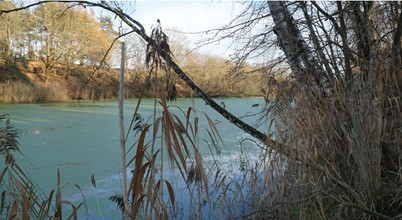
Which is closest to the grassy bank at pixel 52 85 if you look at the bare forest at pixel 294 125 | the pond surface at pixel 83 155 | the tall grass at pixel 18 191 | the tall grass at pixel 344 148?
the pond surface at pixel 83 155

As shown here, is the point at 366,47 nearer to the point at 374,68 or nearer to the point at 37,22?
the point at 374,68

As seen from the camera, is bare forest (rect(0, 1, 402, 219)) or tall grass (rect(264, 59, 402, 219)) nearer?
bare forest (rect(0, 1, 402, 219))

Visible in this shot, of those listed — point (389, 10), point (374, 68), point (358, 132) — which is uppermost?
point (389, 10)

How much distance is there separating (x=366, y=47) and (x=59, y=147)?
303cm

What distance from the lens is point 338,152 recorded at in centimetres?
140

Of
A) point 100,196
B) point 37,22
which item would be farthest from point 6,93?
point 100,196

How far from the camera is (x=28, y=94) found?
8.84 meters

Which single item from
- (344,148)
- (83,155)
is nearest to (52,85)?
(83,155)

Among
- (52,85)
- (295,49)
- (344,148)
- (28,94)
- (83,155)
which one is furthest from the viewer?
(52,85)

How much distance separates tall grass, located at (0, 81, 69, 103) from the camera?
8258mm

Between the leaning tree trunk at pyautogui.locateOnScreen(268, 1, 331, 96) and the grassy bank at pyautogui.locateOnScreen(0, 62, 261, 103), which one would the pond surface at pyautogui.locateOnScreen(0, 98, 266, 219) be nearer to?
the leaning tree trunk at pyautogui.locateOnScreen(268, 1, 331, 96)

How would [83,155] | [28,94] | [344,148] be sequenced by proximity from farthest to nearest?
[28,94], [83,155], [344,148]

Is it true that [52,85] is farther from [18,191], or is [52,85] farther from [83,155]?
[18,191]

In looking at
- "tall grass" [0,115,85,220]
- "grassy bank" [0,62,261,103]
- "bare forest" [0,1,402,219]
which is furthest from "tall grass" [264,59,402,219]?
"grassy bank" [0,62,261,103]
